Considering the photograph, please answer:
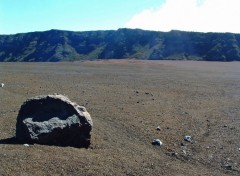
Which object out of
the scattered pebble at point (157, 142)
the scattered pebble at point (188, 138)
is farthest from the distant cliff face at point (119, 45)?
the scattered pebble at point (157, 142)

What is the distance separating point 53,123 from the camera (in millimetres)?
13672

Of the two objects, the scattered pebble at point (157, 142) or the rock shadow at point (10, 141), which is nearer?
the rock shadow at point (10, 141)

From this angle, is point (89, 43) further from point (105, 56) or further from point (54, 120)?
point (54, 120)

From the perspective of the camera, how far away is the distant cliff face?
126375 millimetres

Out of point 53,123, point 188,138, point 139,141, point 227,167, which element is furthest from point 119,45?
point 227,167

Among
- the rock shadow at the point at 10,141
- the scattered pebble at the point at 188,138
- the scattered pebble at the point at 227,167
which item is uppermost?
the rock shadow at the point at 10,141

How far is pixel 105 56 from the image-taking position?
462 ft

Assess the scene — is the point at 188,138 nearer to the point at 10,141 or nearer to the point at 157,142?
the point at 157,142

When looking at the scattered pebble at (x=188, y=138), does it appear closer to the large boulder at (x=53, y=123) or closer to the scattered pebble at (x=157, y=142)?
the scattered pebble at (x=157, y=142)

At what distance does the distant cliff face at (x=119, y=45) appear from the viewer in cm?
12638

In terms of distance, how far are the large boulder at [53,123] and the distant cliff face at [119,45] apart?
357 feet

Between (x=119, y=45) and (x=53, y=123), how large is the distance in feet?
428

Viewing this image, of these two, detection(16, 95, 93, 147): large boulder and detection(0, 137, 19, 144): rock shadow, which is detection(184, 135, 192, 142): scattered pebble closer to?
detection(16, 95, 93, 147): large boulder

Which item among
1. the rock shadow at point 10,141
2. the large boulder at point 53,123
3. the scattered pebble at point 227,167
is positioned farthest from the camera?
the rock shadow at point 10,141
